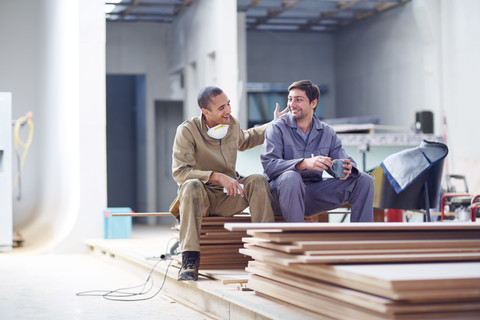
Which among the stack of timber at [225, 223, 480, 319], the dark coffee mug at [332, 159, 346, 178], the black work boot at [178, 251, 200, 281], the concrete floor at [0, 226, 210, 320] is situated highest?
the dark coffee mug at [332, 159, 346, 178]

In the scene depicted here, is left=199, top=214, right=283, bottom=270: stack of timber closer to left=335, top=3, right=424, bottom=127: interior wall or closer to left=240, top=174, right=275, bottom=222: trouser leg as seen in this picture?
left=240, top=174, right=275, bottom=222: trouser leg

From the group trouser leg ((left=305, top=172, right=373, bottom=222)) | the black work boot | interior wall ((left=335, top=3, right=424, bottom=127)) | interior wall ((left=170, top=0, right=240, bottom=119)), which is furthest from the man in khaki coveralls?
interior wall ((left=335, top=3, right=424, bottom=127))

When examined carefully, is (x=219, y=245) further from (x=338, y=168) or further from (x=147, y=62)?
(x=147, y=62)

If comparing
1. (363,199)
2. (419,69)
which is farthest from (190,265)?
(419,69)

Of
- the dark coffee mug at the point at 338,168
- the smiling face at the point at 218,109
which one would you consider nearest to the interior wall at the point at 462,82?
the dark coffee mug at the point at 338,168

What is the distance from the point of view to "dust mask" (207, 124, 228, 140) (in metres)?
4.11

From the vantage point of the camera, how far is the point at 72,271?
6219 millimetres

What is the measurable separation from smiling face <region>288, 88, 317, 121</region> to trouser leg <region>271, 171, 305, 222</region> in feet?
1.54

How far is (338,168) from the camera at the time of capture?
3.93m

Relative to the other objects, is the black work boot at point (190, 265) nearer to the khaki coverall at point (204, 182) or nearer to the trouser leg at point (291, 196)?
the khaki coverall at point (204, 182)

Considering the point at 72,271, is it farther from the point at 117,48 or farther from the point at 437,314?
the point at 117,48

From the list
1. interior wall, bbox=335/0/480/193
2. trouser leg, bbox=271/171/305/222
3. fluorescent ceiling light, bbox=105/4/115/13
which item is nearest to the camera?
trouser leg, bbox=271/171/305/222

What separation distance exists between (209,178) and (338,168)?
66 cm

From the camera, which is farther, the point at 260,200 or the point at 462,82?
the point at 462,82
